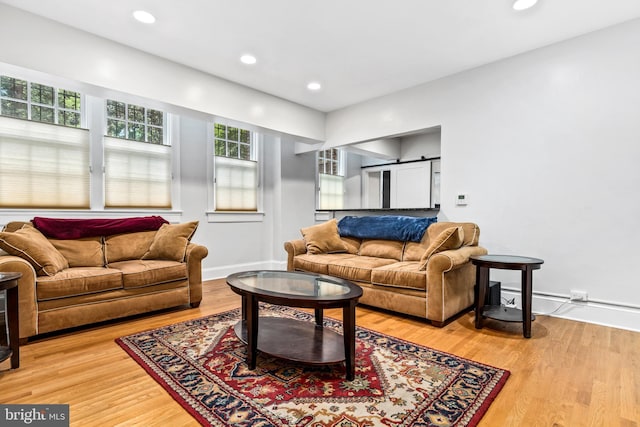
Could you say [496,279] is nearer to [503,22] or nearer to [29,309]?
[503,22]

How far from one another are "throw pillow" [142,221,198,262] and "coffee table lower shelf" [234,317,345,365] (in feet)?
4.38

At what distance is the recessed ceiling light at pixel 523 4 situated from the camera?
2.44 metres

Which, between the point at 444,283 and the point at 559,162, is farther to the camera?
the point at 559,162

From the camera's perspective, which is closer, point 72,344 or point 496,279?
point 72,344

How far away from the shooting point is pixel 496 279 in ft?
11.4

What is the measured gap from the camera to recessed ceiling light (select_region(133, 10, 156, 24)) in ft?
8.55

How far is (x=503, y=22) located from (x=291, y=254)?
10.4ft

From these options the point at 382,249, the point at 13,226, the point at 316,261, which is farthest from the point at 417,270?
the point at 13,226

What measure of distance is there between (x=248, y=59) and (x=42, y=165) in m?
2.44

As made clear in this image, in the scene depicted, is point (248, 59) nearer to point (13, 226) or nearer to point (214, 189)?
point (214, 189)

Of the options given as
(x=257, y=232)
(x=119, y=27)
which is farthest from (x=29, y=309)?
(x=257, y=232)

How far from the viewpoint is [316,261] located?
376cm

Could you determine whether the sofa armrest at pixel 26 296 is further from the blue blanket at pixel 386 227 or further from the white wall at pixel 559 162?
the white wall at pixel 559 162

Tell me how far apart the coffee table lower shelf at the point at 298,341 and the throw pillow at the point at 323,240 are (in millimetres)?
1650
